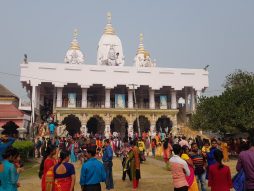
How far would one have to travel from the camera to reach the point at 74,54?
50.3 meters

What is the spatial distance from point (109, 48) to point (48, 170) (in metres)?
45.2

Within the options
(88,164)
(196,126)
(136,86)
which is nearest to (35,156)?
(196,126)

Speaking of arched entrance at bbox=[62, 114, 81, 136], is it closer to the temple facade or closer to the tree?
the temple facade

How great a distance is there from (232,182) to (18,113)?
32921 millimetres

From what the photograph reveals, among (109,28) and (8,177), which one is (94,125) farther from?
(8,177)

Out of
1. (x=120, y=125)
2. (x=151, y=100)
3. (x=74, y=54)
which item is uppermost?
(x=74, y=54)

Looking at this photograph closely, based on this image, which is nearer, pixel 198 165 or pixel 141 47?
pixel 198 165

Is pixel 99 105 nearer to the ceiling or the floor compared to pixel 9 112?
nearer to the ceiling

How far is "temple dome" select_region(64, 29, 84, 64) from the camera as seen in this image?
49625mm

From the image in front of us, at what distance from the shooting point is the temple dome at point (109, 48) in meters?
47.1

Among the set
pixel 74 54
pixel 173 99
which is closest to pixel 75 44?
pixel 74 54

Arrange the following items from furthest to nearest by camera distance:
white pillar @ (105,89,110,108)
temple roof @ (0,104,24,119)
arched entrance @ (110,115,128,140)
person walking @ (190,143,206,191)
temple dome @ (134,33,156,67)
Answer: temple dome @ (134,33,156,67)
arched entrance @ (110,115,128,140)
white pillar @ (105,89,110,108)
temple roof @ (0,104,24,119)
person walking @ (190,143,206,191)

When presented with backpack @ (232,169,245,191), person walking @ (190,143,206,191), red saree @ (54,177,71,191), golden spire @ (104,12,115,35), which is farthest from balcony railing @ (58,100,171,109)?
backpack @ (232,169,245,191)

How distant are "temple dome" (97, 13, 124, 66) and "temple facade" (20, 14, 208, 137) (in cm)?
20
